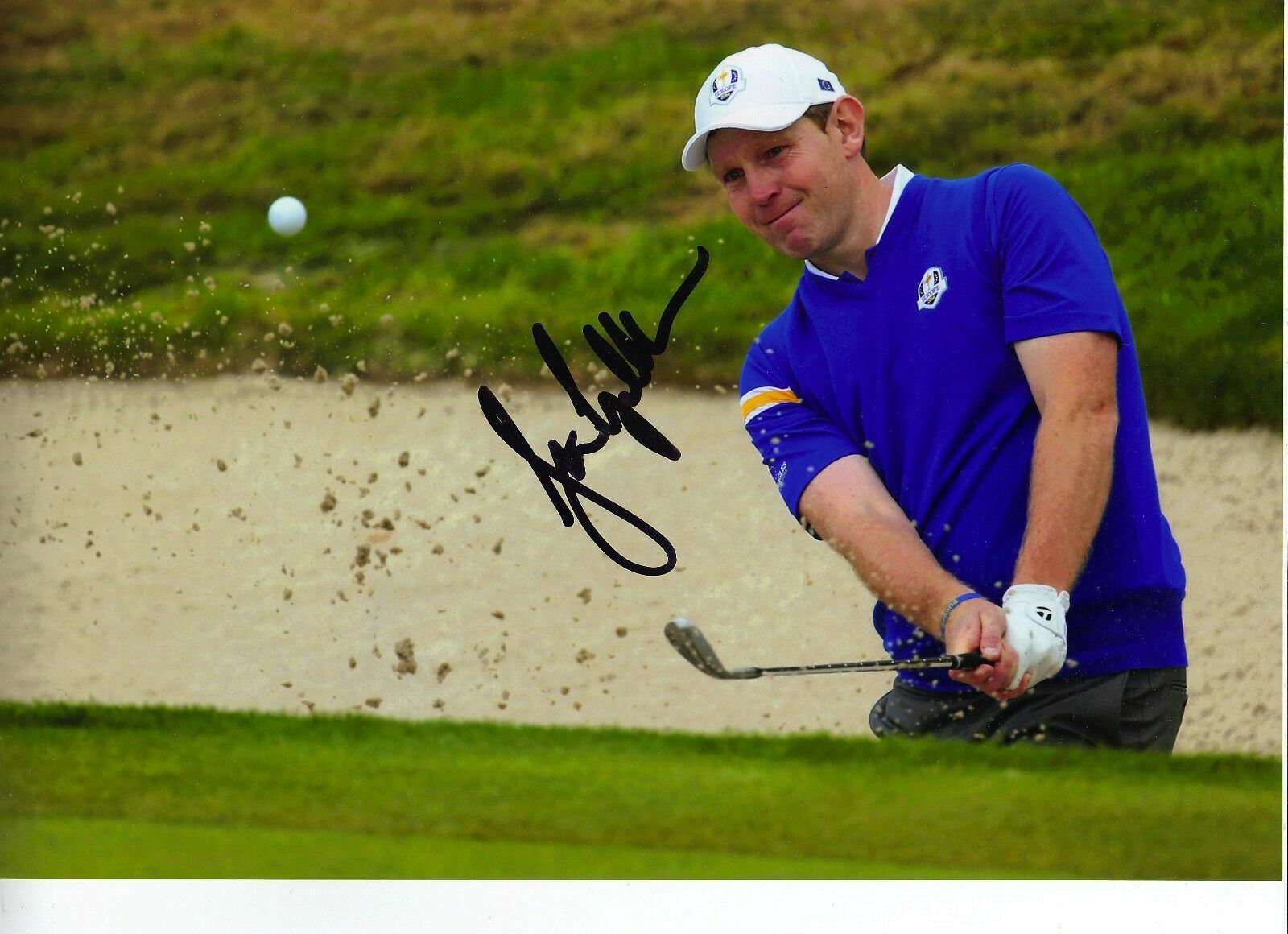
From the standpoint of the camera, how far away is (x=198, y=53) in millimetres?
2561

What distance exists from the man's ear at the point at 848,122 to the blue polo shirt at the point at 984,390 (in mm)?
93

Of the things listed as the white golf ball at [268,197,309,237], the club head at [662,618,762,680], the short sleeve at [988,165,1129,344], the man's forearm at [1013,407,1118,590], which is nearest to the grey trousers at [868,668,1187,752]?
the man's forearm at [1013,407,1118,590]

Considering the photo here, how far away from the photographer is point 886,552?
82.9 inches

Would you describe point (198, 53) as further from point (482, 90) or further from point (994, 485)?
point (994, 485)

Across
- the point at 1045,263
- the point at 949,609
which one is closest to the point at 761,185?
the point at 1045,263

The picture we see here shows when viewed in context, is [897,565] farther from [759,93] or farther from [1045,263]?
[759,93]

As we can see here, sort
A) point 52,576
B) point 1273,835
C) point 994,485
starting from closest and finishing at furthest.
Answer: point 994,485 → point 1273,835 → point 52,576

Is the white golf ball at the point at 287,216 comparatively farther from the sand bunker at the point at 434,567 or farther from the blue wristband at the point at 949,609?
the blue wristband at the point at 949,609

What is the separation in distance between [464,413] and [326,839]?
0.77 metres

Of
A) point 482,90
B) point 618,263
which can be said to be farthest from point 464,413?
point 482,90

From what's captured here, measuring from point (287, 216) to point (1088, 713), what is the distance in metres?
1.50

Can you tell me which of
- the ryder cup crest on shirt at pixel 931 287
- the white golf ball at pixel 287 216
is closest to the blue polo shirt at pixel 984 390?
the ryder cup crest on shirt at pixel 931 287

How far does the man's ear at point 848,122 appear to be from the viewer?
2188 mm

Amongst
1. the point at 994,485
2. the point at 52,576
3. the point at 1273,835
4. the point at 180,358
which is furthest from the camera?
the point at 180,358
